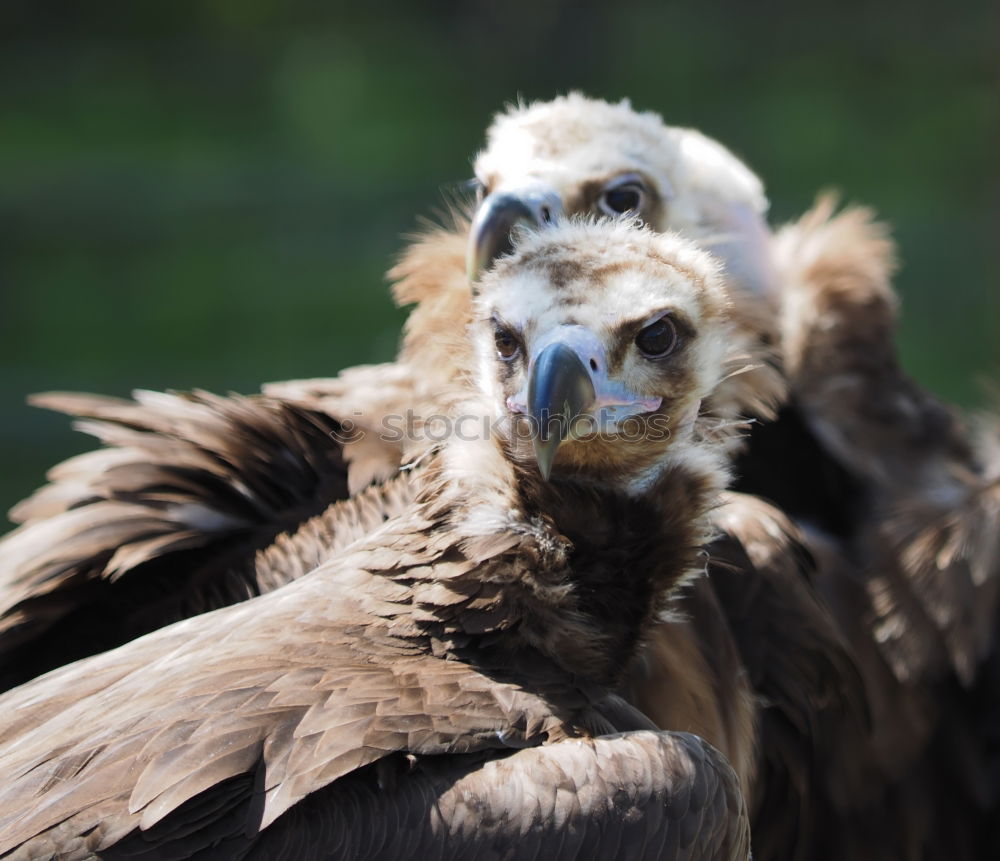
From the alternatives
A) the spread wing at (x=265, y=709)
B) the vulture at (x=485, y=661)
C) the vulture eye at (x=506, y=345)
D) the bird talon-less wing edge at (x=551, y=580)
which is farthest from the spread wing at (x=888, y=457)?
the spread wing at (x=265, y=709)

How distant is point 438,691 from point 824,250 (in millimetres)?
1386

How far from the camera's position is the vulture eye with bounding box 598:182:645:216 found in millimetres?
2219

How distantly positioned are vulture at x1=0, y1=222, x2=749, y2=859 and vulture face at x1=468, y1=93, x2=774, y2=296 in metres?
0.44

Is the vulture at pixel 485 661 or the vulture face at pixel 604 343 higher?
the vulture face at pixel 604 343

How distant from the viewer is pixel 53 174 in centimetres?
654

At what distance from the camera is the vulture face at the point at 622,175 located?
219 centimetres

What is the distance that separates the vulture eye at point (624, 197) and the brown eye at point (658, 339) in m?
0.63

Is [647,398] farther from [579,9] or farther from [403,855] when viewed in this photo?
[579,9]

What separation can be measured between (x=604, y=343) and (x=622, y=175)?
2.39 feet

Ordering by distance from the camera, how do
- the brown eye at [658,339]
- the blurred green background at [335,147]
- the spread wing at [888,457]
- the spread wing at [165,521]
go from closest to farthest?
the brown eye at [658,339] → the spread wing at [165,521] → the spread wing at [888,457] → the blurred green background at [335,147]

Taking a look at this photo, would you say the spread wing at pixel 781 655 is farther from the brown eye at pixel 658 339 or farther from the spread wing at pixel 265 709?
the spread wing at pixel 265 709

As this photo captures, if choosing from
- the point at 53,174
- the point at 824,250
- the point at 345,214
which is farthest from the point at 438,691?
the point at 53,174

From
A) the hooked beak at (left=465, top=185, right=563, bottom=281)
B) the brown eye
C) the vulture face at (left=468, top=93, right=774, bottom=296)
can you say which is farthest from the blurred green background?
the brown eye

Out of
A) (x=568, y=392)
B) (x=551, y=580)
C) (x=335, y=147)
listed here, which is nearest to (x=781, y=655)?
(x=551, y=580)
